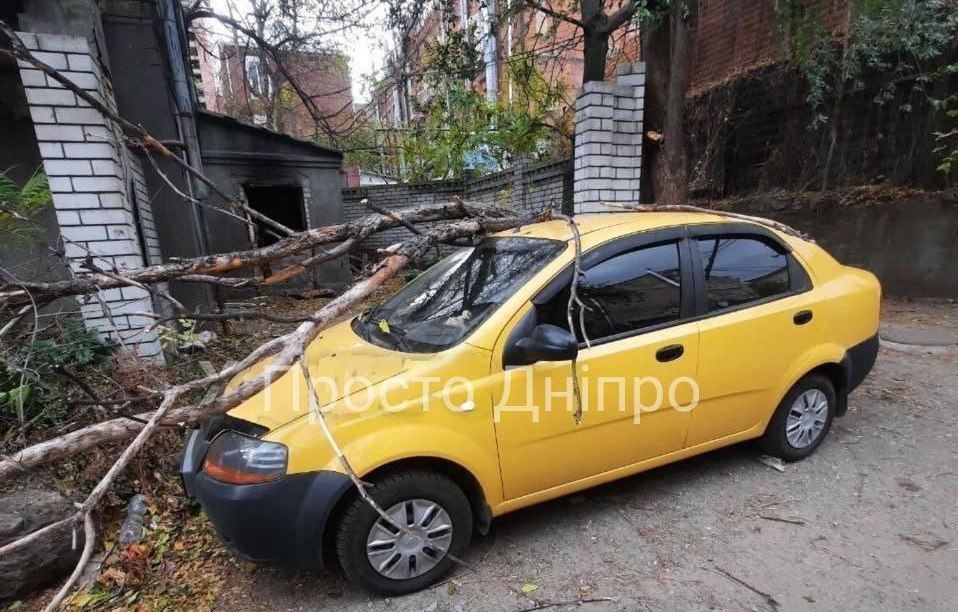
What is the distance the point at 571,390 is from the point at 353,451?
3.32ft

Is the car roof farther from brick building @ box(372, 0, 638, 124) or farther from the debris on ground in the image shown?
brick building @ box(372, 0, 638, 124)

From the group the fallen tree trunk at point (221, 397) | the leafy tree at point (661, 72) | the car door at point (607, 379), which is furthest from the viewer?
the leafy tree at point (661, 72)

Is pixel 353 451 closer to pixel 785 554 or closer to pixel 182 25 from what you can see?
pixel 785 554

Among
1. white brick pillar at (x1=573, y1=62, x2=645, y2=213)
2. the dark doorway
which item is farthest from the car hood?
the dark doorway

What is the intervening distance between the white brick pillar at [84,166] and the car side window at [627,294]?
3.17 m

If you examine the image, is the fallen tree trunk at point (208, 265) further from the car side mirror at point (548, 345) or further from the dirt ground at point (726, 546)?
the dirt ground at point (726, 546)

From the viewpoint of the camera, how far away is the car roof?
254 cm

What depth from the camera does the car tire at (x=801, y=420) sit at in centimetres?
292

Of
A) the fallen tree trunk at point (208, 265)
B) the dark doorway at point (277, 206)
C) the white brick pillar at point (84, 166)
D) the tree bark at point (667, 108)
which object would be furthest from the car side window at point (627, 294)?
the dark doorway at point (277, 206)

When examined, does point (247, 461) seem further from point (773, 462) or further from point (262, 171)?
point (262, 171)

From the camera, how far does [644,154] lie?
17.9ft

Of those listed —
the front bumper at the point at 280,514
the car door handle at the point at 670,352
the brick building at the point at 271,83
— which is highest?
the brick building at the point at 271,83

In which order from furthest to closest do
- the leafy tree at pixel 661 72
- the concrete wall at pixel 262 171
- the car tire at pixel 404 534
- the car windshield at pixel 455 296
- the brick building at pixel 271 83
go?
the brick building at pixel 271 83 → the concrete wall at pixel 262 171 → the leafy tree at pixel 661 72 → the car windshield at pixel 455 296 → the car tire at pixel 404 534

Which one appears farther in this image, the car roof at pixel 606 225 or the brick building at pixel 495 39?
the brick building at pixel 495 39
